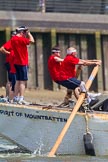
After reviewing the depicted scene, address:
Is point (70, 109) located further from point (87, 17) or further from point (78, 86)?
point (87, 17)

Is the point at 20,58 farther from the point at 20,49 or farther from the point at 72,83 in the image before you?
the point at 72,83

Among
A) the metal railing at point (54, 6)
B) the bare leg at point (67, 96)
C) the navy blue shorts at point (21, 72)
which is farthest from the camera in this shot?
the metal railing at point (54, 6)

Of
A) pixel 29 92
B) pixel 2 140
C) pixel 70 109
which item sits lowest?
pixel 29 92

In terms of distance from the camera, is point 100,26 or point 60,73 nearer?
point 60,73

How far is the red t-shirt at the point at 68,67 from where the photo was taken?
15.9 meters

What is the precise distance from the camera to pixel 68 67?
16.0 m

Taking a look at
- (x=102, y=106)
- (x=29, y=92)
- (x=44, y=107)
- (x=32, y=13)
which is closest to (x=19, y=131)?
(x=44, y=107)

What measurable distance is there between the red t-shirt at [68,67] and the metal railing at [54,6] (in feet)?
47.3

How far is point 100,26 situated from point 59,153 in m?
15.1

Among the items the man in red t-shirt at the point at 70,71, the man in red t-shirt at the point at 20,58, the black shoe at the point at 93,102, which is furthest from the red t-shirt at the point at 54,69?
the black shoe at the point at 93,102

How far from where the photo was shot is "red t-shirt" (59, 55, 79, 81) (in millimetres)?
15898

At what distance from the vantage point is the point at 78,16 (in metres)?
29.9

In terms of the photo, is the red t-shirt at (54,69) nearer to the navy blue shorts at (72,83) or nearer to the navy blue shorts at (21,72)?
the navy blue shorts at (72,83)

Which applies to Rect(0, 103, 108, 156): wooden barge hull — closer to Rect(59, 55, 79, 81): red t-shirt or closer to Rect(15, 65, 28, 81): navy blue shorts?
Rect(15, 65, 28, 81): navy blue shorts
